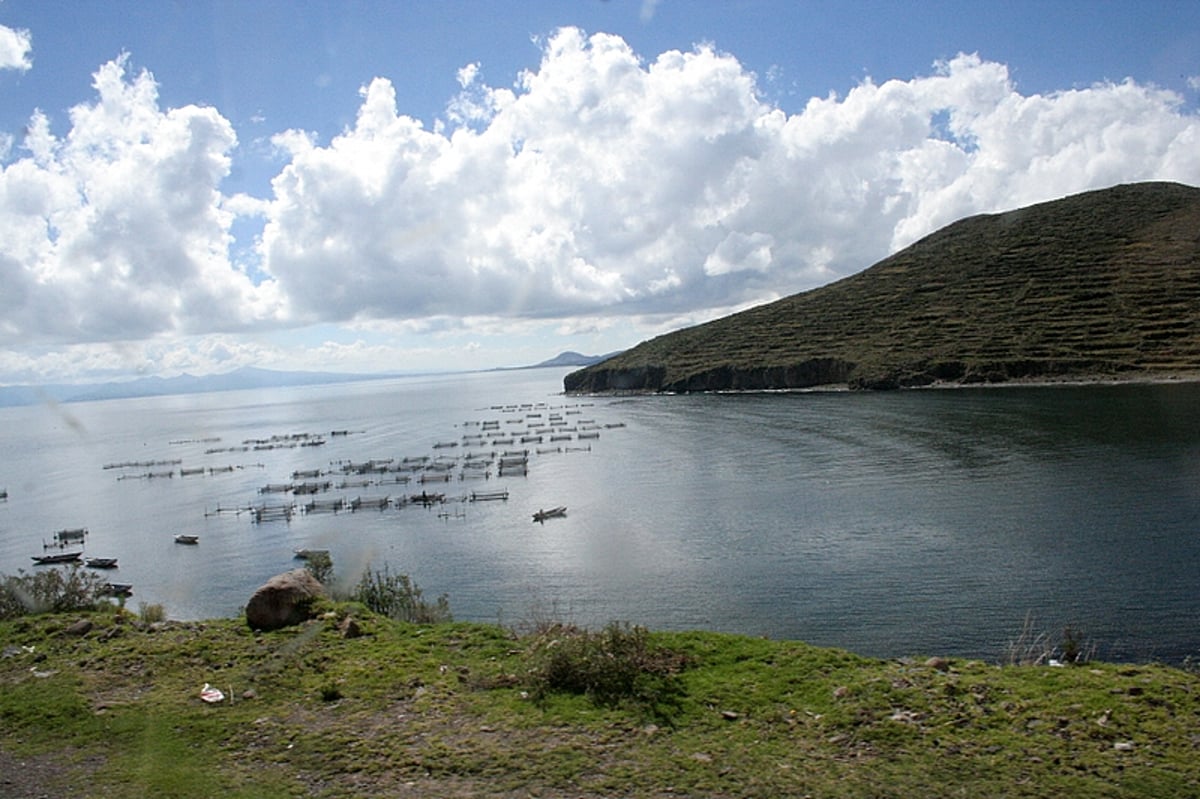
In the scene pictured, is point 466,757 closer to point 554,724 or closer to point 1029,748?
point 554,724

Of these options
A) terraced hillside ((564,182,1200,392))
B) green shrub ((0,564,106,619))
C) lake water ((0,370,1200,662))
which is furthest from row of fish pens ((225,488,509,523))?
terraced hillside ((564,182,1200,392))

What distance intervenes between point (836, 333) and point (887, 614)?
124 meters

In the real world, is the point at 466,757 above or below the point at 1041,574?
above

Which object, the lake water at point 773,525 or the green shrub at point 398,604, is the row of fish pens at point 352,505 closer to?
the lake water at point 773,525

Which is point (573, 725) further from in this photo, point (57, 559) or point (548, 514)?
point (57, 559)

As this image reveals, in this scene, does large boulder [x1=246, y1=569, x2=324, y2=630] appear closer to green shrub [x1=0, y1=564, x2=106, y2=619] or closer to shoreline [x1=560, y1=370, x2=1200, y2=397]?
green shrub [x1=0, y1=564, x2=106, y2=619]

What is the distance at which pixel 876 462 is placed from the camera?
53.8 meters

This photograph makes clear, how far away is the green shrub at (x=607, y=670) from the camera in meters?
10.4

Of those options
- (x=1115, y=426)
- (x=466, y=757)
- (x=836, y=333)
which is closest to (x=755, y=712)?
(x=466, y=757)

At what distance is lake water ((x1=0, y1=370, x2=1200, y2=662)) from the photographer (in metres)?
23.6

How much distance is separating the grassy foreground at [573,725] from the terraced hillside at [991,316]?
105 m

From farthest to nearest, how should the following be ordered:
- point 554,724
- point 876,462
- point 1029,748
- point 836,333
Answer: point 836,333 → point 876,462 → point 554,724 → point 1029,748

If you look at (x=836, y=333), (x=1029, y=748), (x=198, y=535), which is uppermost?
(x=836, y=333)

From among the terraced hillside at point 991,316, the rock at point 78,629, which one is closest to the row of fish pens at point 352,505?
the rock at point 78,629
